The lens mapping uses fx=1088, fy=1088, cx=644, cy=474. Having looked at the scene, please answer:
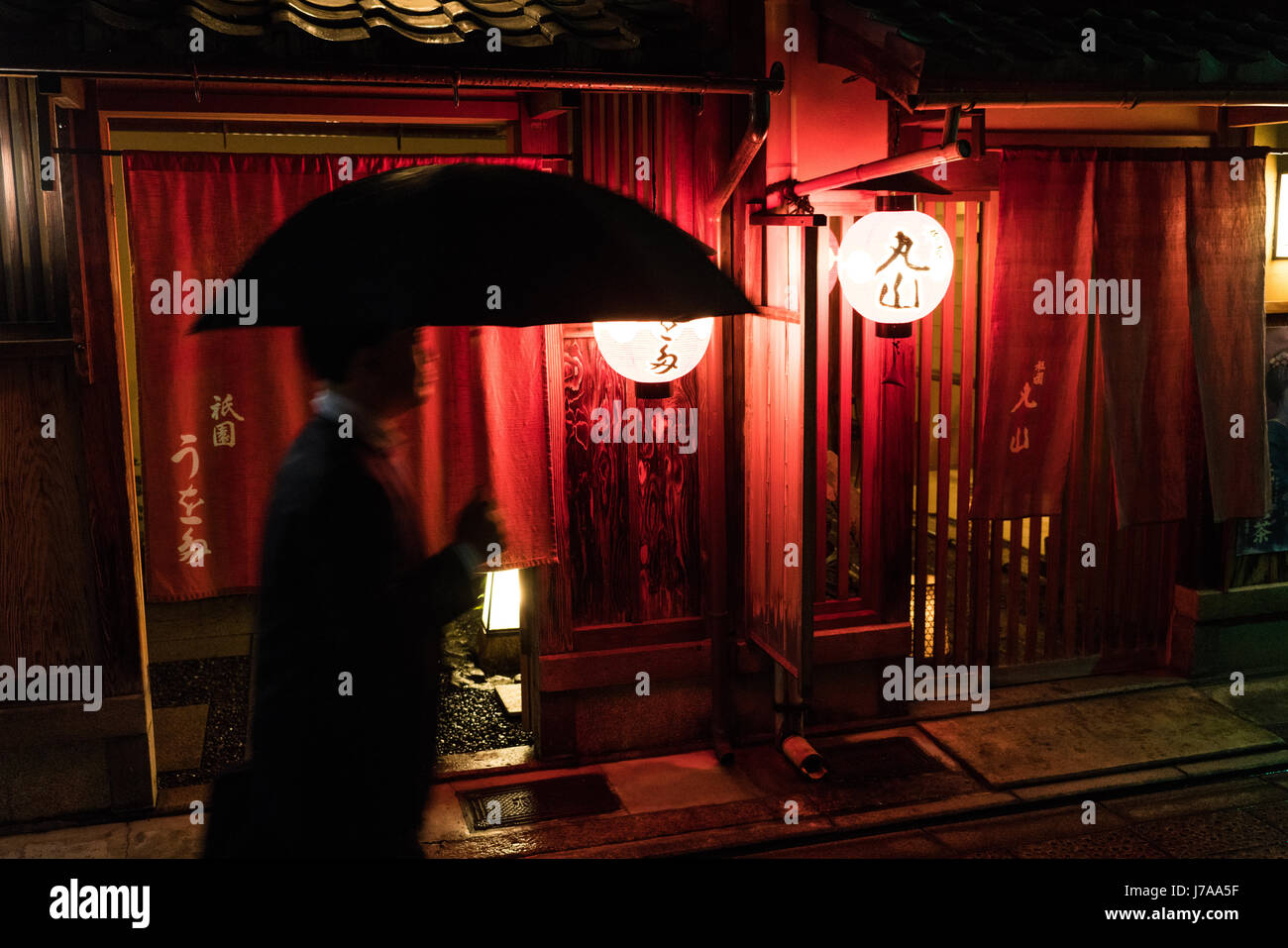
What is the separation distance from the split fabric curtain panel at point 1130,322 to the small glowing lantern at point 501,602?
13.9 feet

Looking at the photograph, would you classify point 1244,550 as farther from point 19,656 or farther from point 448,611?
point 19,656

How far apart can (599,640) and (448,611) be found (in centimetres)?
476

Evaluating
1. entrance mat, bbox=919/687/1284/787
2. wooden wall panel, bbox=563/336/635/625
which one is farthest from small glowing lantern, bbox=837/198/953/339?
entrance mat, bbox=919/687/1284/787

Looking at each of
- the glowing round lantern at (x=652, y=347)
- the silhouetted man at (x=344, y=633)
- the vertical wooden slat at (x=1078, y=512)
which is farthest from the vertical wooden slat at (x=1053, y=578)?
the silhouetted man at (x=344, y=633)

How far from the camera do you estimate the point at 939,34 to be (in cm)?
737

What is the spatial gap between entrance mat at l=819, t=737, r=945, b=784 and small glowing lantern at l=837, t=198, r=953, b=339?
3.49 m

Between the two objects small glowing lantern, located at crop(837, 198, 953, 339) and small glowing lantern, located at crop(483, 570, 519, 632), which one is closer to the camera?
small glowing lantern, located at crop(837, 198, 953, 339)

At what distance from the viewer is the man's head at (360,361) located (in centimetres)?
386

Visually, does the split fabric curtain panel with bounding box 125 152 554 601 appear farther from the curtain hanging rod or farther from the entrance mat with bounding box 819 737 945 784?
the entrance mat with bounding box 819 737 945 784

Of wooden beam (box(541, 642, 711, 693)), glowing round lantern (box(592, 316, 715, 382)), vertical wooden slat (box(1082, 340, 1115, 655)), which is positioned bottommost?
wooden beam (box(541, 642, 711, 693))

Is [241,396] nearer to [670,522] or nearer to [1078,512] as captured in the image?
[670,522]

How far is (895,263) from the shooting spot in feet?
24.2

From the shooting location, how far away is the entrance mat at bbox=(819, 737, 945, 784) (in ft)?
27.7

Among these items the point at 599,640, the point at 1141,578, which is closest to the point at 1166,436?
the point at 1141,578
